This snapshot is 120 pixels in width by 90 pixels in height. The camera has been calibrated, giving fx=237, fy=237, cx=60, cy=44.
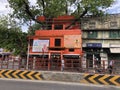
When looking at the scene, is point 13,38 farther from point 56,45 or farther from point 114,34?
point 114,34

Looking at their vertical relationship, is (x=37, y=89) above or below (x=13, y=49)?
below

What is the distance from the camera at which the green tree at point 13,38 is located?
112 ft

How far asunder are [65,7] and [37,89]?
2334 cm

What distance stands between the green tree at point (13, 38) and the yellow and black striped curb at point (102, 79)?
19553mm

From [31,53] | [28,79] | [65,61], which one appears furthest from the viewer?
[31,53]

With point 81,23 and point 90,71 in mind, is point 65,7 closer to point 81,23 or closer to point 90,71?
point 81,23

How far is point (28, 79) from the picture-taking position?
1652 cm

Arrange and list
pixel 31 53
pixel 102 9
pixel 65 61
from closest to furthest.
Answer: pixel 65 61, pixel 31 53, pixel 102 9

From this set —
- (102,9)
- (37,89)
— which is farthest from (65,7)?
(37,89)

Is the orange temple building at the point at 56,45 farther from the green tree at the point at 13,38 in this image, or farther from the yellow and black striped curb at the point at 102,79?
the yellow and black striped curb at the point at 102,79

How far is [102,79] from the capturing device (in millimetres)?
14953

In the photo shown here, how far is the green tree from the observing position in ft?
112

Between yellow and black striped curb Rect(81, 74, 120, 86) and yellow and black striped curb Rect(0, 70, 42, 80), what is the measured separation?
3429 millimetres

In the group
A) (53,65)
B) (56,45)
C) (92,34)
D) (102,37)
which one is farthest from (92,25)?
(53,65)
